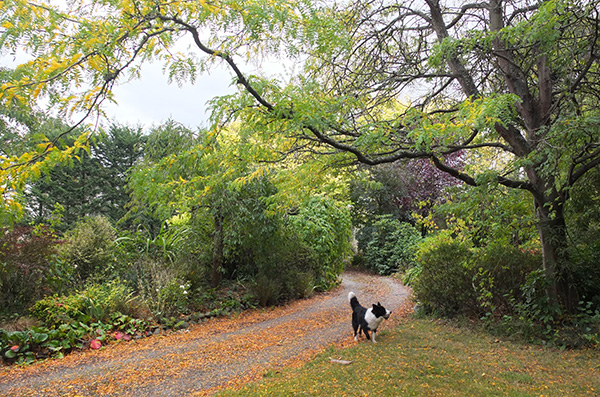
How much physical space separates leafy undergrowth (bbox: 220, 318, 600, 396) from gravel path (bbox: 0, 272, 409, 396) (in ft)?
1.43

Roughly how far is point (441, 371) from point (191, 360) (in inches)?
114

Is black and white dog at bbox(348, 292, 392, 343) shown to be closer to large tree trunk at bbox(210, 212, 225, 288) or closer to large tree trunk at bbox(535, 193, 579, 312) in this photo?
large tree trunk at bbox(535, 193, 579, 312)

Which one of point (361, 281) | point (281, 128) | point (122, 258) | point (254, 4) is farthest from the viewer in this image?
point (361, 281)

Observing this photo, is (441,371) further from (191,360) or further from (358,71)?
(358,71)

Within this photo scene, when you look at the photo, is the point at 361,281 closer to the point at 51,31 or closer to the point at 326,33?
the point at 326,33

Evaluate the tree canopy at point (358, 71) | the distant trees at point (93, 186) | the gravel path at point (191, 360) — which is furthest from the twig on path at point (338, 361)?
the distant trees at point (93, 186)

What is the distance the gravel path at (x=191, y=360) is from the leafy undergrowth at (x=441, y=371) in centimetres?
44

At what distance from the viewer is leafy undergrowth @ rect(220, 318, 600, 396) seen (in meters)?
3.38

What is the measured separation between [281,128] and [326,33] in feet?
3.92

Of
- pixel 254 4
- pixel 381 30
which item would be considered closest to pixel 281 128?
pixel 254 4

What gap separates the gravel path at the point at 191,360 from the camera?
3715 millimetres

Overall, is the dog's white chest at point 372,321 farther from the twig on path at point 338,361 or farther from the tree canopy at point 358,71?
the tree canopy at point 358,71

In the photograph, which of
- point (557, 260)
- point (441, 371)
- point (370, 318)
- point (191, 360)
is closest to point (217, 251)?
point (191, 360)

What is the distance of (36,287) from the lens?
589cm
